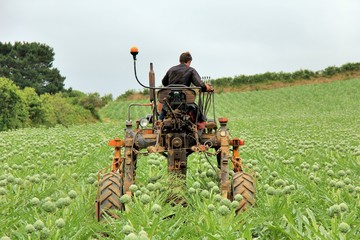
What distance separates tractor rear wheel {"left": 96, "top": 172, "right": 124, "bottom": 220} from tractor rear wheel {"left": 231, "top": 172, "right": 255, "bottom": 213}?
1.22 meters

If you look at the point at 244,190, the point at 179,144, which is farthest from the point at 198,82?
the point at 244,190

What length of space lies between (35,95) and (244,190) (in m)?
33.9

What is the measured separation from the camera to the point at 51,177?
21.7 feet

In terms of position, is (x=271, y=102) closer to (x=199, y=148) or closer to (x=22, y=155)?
(x=22, y=155)

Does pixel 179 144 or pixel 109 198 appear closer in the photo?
pixel 109 198

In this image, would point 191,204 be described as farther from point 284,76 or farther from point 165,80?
point 284,76

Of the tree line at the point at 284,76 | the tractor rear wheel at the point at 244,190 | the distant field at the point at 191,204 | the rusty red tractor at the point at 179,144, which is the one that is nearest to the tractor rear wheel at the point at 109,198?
the rusty red tractor at the point at 179,144

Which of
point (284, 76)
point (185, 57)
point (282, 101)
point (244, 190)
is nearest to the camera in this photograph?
point (244, 190)

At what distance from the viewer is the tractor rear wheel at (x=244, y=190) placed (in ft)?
16.7

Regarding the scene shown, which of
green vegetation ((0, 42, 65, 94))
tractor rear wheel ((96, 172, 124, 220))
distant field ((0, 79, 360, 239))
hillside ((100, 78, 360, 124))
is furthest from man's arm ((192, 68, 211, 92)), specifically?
green vegetation ((0, 42, 65, 94))

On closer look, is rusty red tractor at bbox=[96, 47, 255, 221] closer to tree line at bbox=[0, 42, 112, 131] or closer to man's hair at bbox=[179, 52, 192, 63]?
man's hair at bbox=[179, 52, 192, 63]

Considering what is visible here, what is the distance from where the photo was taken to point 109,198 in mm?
5074

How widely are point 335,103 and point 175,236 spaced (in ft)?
155

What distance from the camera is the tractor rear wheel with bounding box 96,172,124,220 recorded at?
198 inches
